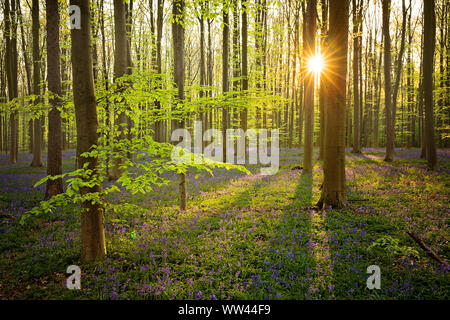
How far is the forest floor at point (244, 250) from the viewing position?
4141mm

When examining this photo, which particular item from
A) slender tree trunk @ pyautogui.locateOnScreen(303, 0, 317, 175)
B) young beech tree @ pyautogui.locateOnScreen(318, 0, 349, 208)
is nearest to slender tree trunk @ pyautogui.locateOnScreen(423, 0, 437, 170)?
slender tree trunk @ pyautogui.locateOnScreen(303, 0, 317, 175)

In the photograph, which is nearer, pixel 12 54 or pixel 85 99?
pixel 85 99

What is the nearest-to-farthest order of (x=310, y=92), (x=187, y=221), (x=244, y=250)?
(x=244, y=250), (x=187, y=221), (x=310, y=92)

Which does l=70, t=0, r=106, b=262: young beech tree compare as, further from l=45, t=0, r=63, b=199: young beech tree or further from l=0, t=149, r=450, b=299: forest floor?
l=45, t=0, r=63, b=199: young beech tree

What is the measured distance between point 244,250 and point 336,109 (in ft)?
18.9

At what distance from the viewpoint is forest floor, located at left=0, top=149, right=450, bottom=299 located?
414 centimetres

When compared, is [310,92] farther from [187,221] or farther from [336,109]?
[187,221]

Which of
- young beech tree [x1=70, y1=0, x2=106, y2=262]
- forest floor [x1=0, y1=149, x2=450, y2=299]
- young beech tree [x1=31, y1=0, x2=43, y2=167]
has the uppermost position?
young beech tree [x1=31, y1=0, x2=43, y2=167]

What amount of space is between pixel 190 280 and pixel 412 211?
7260 millimetres

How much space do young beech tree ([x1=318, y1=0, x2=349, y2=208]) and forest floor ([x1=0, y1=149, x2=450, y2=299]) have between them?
834mm

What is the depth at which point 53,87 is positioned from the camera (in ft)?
30.0

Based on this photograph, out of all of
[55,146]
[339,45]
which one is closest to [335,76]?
[339,45]

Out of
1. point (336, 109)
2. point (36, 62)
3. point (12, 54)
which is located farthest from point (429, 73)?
point (12, 54)

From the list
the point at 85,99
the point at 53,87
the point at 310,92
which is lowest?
the point at 85,99
